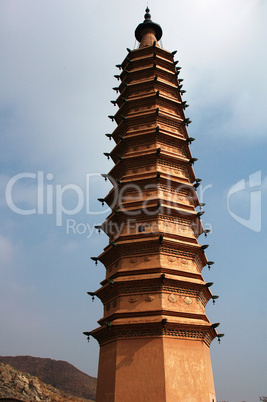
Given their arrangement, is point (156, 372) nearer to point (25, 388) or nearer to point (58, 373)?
point (25, 388)

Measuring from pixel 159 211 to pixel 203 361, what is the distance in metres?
5.96

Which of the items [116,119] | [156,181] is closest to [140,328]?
[156,181]

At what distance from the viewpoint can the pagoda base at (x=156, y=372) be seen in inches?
421

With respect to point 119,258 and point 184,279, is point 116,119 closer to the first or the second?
point 119,258

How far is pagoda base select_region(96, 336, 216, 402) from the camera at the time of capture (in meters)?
10.7

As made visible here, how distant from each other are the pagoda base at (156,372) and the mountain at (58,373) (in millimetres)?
36869

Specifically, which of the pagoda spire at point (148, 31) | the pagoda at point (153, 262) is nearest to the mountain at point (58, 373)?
the pagoda at point (153, 262)

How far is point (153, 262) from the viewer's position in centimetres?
1314

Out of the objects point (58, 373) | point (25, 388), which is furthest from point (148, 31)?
point (58, 373)

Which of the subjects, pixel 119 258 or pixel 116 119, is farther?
pixel 116 119

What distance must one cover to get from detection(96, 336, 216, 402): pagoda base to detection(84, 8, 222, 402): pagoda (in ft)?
0.09

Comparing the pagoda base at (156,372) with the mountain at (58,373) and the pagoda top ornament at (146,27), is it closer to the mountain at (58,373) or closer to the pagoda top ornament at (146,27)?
the pagoda top ornament at (146,27)

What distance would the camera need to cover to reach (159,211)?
14.4 meters

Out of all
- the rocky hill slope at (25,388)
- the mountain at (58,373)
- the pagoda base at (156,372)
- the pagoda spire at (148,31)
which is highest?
the pagoda spire at (148,31)
